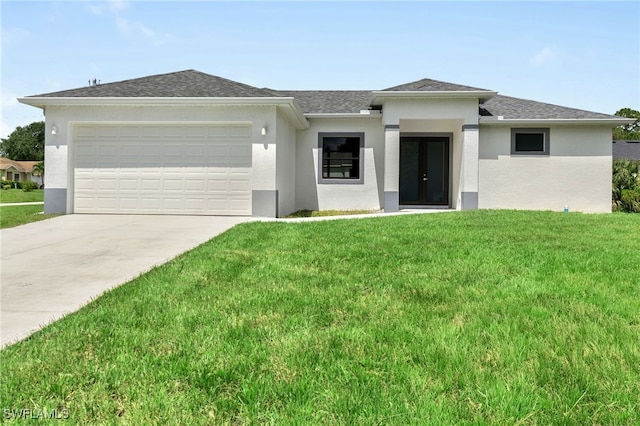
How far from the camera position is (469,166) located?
1369cm

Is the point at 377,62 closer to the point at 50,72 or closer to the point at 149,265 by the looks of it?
the point at 50,72

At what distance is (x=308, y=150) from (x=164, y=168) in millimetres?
5406

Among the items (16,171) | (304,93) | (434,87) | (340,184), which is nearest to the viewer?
(434,87)

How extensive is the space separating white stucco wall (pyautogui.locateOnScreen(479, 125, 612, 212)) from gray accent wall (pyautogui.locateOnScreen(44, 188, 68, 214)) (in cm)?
1363

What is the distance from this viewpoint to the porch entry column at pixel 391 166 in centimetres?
1368

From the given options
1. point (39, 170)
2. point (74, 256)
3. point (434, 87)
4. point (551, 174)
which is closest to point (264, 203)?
point (74, 256)

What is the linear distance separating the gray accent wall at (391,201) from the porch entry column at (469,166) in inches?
89.4

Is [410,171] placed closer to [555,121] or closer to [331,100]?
[331,100]

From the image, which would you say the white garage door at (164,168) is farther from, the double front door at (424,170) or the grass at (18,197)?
the grass at (18,197)

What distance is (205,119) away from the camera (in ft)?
38.9

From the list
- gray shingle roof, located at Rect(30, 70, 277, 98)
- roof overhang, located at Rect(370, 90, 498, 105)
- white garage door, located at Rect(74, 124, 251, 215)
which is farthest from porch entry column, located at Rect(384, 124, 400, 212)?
white garage door, located at Rect(74, 124, 251, 215)

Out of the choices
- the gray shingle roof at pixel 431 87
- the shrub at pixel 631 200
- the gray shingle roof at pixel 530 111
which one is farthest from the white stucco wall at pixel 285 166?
the shrub at pixel 631 200

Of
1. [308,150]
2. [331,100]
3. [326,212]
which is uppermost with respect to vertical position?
[331,100]

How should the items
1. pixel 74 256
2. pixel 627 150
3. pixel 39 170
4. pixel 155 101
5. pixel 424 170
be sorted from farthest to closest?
pixel 39 170
pixel 627 150
pixel 424 170
pixel 155 101
pixel 74 256
